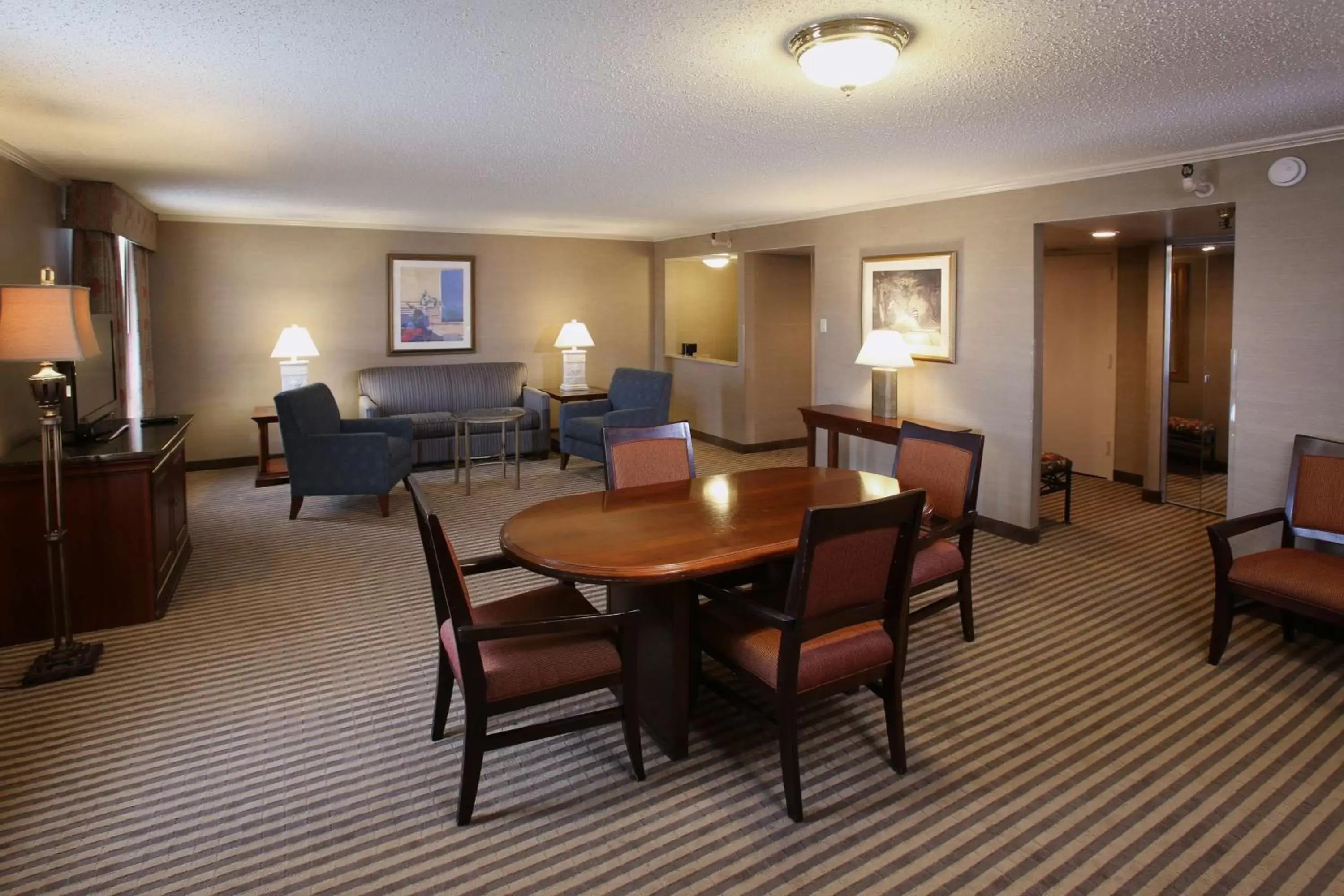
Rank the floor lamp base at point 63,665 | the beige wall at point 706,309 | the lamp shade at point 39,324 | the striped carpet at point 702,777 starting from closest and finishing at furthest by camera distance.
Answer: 1. the striped carpet at point 702,777
2. the lamp shade at point 39,324
3. the floor lamp base at point 63,665
4. the beige wall at point 706,309

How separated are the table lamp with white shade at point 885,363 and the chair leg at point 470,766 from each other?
3.86 m

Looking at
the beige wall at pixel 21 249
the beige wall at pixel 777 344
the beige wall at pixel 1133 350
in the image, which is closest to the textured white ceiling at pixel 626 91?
the beige wall at pixel 21 249

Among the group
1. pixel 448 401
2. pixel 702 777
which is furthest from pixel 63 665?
pixel 448 401

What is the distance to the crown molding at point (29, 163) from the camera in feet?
12.2

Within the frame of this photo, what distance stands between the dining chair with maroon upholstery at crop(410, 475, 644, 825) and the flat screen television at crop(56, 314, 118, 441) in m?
2.35

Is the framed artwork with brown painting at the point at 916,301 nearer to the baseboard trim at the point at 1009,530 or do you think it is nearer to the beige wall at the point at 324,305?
the baseboard trim at the point at 1009,530

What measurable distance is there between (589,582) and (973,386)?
12.5ft

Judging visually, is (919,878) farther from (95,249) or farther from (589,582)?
(95,249)

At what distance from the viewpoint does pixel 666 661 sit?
2434 mm

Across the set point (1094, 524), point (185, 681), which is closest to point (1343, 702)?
point (1094, 524)

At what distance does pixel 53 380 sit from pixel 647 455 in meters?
2.30

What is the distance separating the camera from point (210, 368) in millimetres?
6910

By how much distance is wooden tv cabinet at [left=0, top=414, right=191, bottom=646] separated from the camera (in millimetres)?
3314

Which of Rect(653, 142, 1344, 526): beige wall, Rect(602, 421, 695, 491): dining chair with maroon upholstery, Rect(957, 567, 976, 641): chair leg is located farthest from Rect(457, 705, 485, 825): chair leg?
Rect(653, 142, 1344, 526): beige wall
